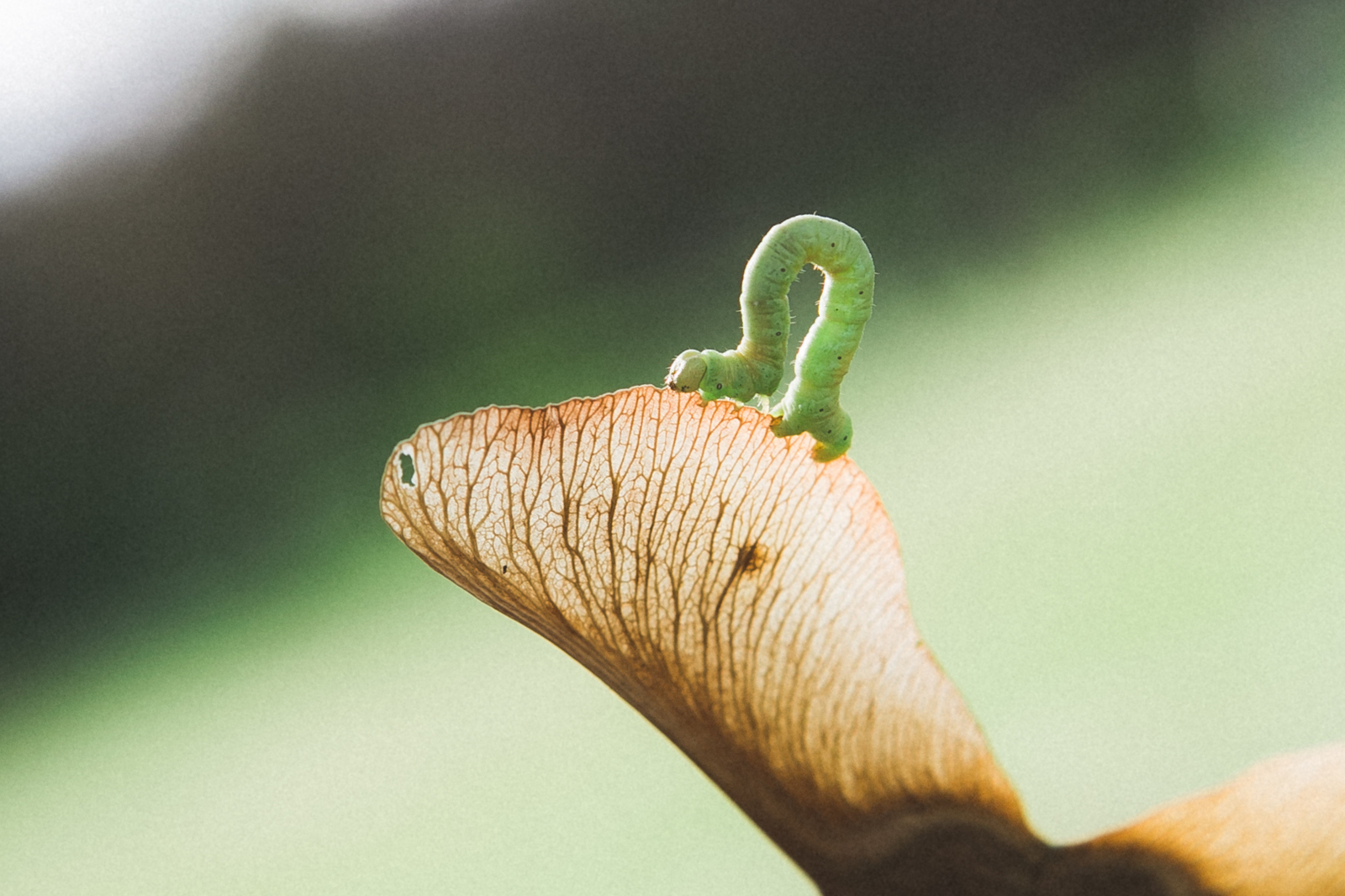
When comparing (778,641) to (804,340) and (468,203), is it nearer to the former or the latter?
(804,340)

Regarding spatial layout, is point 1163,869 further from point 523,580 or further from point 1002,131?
point 1002,131

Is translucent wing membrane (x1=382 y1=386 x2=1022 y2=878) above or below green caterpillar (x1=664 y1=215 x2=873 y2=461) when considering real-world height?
below

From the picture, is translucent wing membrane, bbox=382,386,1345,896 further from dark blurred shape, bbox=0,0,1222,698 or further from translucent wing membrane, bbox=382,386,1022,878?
dark blurred shape, bbox=0,0,1222,698

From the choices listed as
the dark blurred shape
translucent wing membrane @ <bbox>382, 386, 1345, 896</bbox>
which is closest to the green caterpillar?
translucent wing membrane @ <bbox>382, 386, 1345, 896</bbox>

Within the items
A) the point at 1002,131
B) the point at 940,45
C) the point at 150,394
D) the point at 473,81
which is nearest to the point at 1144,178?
the point at 1002,131

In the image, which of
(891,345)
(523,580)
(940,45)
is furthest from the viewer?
(940,45)

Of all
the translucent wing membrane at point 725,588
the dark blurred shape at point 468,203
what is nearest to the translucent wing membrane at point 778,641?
the translucent wing membrane at point 725,588

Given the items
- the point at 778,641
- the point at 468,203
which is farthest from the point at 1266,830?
the point at 468,203
